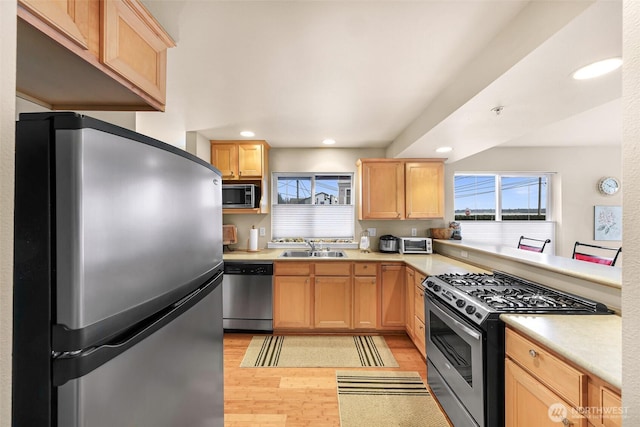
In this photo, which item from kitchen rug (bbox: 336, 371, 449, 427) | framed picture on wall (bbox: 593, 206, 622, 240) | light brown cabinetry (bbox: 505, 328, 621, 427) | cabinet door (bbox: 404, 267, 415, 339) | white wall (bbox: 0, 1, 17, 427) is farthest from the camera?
framed picture on wall (bbox: 593, 206, 622, 240)

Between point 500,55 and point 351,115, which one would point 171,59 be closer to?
point 351,115

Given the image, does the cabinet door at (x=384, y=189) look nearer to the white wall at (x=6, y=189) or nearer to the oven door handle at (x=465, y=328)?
the oven door handle at (x=465, y=328)

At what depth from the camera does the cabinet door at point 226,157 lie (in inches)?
143

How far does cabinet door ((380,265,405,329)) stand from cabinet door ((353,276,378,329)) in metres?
0.08

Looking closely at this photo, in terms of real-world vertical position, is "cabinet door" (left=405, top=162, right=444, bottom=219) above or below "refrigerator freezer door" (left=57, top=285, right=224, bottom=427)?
above

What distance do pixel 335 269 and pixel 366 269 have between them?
368mm

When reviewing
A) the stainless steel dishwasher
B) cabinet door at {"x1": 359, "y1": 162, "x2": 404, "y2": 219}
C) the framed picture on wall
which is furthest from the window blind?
the framed picture on wall

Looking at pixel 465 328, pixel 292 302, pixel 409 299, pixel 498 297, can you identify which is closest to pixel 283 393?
pixel 292 302

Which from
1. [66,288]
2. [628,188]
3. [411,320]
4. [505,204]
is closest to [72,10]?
[66,288]

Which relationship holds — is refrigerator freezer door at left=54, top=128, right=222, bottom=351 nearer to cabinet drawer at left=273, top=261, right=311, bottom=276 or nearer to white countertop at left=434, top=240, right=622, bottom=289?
white countertop at left=434, top=240, right=622, bottom=289

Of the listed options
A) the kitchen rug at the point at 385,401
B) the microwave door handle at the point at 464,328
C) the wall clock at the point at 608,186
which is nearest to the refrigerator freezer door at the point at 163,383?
the kitchen rug at the point at 385,401

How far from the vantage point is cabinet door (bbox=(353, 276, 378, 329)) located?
3242mm

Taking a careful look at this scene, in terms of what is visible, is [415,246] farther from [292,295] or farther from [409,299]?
[292,295]

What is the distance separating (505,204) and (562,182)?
853mm
